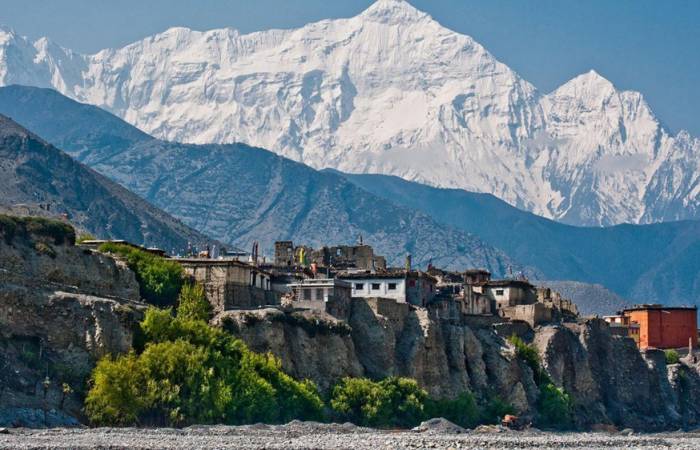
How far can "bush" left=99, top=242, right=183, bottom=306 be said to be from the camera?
132m

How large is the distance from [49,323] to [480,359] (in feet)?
178

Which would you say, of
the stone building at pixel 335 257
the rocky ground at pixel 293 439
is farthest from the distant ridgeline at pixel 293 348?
the rocky ground at pixel 293 439

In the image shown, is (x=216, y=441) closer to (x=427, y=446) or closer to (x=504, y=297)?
(x=427, y=446)

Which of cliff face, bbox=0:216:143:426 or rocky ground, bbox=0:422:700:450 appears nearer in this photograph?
rocky ground, bbox=0:422:700:450

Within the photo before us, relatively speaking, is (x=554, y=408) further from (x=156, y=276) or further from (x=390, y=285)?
(x=156, y=276)

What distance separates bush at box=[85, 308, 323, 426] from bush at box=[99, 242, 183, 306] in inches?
425

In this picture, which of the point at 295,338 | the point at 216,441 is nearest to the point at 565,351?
the point at 295,338

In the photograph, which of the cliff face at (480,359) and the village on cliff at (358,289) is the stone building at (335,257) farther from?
the cliff face at (480,359)

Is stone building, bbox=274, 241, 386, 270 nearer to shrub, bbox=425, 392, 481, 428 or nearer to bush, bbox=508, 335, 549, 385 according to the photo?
bush, bbox=508, 335, 549, 385

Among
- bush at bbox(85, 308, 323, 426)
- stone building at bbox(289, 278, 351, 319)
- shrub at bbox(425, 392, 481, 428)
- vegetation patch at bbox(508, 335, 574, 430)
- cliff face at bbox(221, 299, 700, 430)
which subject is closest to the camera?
bush at bbox(85, 308, 323, 426)

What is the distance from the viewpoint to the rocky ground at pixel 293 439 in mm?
91688

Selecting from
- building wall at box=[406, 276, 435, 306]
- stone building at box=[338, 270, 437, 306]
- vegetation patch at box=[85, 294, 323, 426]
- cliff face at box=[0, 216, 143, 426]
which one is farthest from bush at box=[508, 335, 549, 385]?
cliff face at box=[0, 216, 143, 426]

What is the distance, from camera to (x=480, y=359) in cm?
15262

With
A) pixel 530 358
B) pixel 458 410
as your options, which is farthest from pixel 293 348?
pixel 530 358
